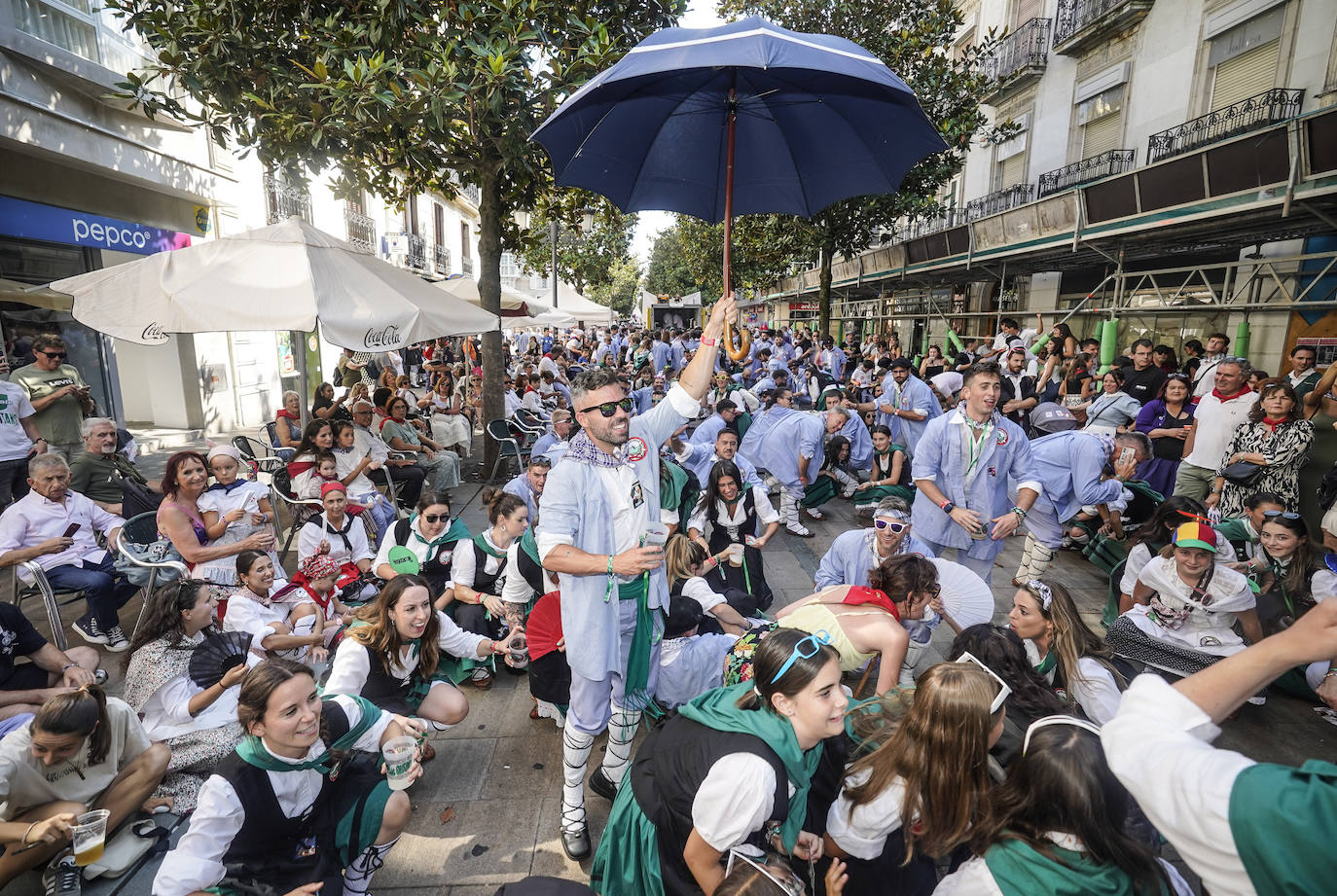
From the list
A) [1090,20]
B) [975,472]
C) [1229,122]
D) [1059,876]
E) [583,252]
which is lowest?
[1059,876]

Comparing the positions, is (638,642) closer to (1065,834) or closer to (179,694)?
(1065,834)

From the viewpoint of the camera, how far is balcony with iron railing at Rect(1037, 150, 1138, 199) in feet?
47.6

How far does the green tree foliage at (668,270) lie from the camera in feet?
155

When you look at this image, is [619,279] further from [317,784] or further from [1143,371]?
[317,784]

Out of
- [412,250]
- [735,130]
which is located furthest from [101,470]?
[412,250]

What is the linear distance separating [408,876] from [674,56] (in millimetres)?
3587

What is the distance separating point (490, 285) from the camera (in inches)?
347

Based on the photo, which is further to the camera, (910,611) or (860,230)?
(860,230)

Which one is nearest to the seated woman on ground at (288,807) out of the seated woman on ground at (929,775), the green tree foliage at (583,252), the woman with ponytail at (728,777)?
the woman with ponytail at (728,777)

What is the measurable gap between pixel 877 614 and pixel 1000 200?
19.8 m

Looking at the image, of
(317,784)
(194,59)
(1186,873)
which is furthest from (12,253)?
(1186,873)

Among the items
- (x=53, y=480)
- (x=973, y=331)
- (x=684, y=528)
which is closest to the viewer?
(x=53, y=480)

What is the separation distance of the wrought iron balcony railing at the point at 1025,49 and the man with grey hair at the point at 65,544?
63.0 ft

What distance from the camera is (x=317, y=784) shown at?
2.41m
